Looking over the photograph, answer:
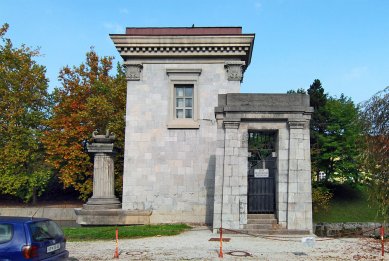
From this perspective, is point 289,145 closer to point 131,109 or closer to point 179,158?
point 179,158

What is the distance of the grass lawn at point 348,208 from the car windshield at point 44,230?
22.8 metres

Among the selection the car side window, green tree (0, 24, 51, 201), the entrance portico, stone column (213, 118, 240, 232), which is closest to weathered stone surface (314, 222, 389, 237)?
the entrance portico

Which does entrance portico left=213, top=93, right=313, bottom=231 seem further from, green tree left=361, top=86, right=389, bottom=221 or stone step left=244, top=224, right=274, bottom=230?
green tree left=361, top=86, right=389, bottom=221

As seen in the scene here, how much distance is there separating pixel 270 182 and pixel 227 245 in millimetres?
4624

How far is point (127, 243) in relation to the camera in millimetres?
13289

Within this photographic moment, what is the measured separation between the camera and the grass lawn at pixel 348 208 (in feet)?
97.0

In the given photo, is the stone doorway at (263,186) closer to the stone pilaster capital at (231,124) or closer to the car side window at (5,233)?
the stone pilaster capital at (231,124)

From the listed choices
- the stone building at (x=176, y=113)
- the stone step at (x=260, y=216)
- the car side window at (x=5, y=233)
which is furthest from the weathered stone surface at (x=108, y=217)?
the car side window at (x=5, y=233)

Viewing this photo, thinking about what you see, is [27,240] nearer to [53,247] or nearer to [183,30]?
[53,247]

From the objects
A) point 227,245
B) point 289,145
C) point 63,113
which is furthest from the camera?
point 63,113

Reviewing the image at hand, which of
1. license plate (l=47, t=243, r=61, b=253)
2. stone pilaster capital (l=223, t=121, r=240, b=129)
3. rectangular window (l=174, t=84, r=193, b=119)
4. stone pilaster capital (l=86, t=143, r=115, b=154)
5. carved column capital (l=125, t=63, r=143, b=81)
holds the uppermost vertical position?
carved column capital (l=125, t=63, r=143, b=81)

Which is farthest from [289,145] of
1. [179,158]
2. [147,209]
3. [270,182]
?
[147,209]

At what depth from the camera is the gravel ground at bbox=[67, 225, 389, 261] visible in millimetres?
10895

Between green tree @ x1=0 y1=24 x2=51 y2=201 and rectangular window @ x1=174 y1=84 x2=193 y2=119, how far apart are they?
50.2 feet
